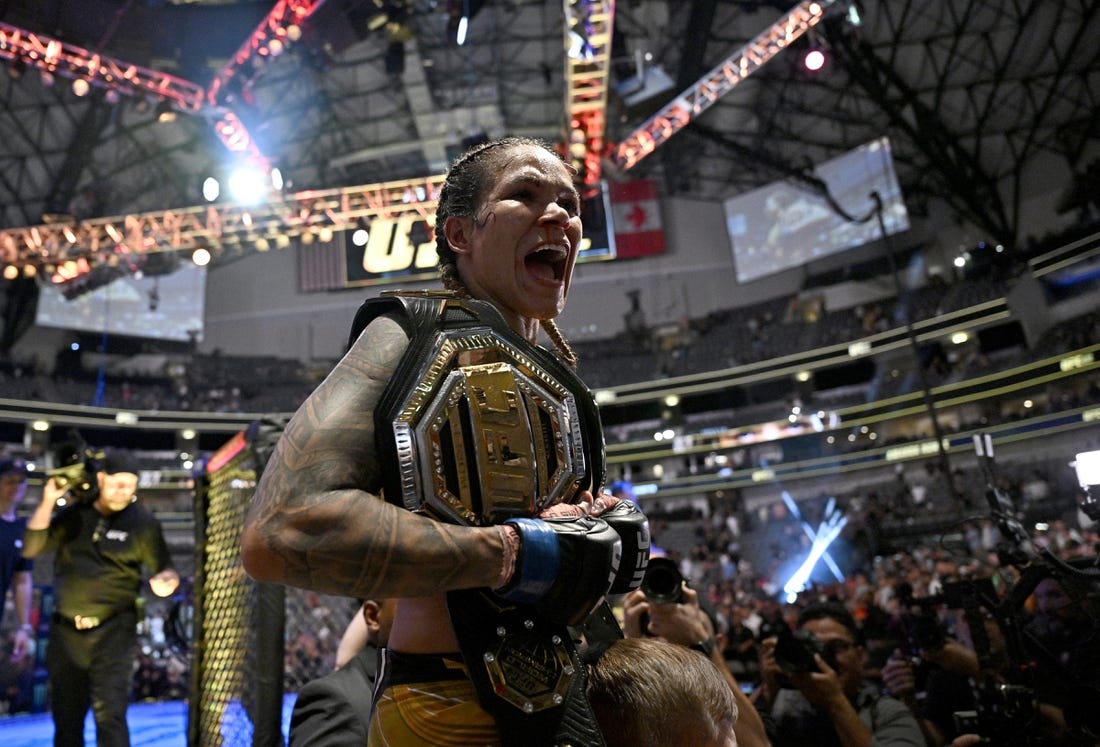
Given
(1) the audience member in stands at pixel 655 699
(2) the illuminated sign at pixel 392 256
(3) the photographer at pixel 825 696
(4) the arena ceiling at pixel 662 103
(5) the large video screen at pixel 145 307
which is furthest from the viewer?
(5) the large video screen at pixel 145 307

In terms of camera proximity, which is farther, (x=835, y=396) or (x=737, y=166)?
(x=835, y=396)

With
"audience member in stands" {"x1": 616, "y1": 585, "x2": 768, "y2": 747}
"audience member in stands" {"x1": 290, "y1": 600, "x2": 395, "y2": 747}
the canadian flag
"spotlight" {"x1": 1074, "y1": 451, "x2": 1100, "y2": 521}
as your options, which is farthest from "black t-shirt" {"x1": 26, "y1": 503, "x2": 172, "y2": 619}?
the canadian flag

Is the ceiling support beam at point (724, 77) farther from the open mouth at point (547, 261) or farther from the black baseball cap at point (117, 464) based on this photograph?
the open mouth at point (547, 261)

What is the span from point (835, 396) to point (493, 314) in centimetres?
2767

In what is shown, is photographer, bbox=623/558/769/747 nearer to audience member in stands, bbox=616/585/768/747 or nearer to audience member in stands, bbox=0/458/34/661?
audience member in stands, bbox=616/585/768/747

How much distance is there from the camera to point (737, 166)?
→ 25141mm

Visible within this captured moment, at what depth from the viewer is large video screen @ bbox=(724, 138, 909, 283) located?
21.8 meters

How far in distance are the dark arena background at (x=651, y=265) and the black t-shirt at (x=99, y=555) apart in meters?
0.36

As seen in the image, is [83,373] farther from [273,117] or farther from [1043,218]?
[1043,218]

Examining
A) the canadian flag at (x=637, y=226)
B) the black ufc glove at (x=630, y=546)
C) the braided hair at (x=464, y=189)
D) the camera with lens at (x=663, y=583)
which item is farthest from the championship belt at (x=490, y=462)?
the canadian flag at (x=637, y=226)

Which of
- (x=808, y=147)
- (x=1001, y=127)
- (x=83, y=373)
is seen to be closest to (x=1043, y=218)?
(x=1001, y=127)

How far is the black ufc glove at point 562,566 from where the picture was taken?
994mm

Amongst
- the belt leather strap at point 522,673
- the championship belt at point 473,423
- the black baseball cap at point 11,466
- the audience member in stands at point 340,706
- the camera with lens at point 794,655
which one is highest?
the black baseball cap at point 11,466

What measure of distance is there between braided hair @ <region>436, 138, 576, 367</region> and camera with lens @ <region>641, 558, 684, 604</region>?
0.90 metres
